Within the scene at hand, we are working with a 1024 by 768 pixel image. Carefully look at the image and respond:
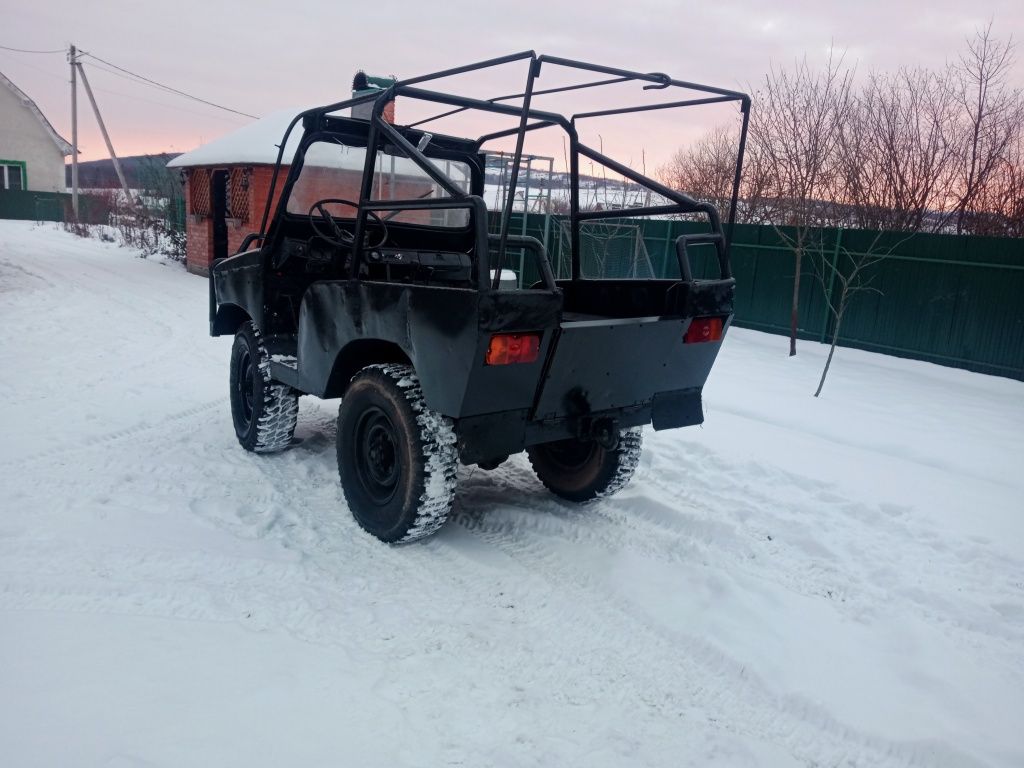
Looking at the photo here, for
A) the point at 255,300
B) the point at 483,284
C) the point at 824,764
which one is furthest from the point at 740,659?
the point at 255,300

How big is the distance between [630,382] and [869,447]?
3.64m

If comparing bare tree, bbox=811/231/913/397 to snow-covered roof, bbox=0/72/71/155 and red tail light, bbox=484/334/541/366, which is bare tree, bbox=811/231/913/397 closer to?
red tail light, bbox=484/334/541/366

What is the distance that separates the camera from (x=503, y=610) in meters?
3.42

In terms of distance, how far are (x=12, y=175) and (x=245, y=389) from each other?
39464 mm

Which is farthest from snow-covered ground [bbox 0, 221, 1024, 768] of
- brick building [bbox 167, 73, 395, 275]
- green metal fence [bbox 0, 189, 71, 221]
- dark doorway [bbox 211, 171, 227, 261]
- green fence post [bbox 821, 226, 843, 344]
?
green metal fence [bbox 0, 189, 71, 221]

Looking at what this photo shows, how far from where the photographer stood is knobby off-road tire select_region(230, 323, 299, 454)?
515 cm

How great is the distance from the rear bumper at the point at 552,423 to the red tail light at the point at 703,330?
0.32 m

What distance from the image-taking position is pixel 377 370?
13.0ft

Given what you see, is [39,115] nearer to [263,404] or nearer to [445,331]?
[263,404]

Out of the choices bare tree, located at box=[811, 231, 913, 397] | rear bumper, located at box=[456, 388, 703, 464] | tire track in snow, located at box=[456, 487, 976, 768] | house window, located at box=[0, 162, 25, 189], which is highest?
house window, located at box=[0, 162, 25, 189]

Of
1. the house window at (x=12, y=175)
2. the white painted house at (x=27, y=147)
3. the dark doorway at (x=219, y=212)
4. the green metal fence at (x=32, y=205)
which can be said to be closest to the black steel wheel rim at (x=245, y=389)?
the dark doorway at (x=219, y=212)

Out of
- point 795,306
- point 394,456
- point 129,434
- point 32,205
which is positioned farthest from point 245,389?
point 32,205

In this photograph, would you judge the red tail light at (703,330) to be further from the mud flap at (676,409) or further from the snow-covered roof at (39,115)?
the snow-covered roof at (39,115)

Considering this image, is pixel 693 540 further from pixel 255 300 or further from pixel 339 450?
pixel 255 300
